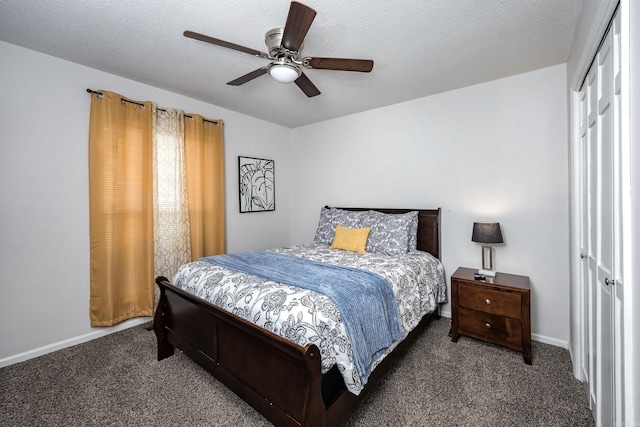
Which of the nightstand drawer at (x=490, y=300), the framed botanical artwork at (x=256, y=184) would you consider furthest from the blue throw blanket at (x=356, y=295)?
the framed botanical artwork at (x=256, y=184)

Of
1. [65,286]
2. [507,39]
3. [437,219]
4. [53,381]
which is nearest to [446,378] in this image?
[437,219]

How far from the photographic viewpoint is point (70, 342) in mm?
2539

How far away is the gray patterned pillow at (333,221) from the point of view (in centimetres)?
342

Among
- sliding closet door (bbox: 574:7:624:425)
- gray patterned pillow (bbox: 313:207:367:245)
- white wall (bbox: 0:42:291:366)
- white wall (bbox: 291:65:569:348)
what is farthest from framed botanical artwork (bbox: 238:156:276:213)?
sliding closet door (bbox: 574:7:624:425)

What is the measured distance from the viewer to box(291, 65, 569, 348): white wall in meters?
2.56

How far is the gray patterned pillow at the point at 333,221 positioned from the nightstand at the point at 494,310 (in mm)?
1266

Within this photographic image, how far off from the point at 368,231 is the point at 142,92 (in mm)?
2845

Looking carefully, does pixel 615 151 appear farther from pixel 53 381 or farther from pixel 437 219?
pixel 53 381

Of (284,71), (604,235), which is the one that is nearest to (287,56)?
(284,71)

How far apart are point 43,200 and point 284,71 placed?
92.5 inches

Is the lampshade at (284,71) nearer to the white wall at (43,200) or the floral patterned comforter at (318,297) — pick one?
the floral patterned comforter at (318,297)

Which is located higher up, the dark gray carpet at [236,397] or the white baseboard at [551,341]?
the white baseboard at [551,341]

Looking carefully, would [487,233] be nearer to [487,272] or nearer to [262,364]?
[487,272]

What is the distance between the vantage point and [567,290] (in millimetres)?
2516
